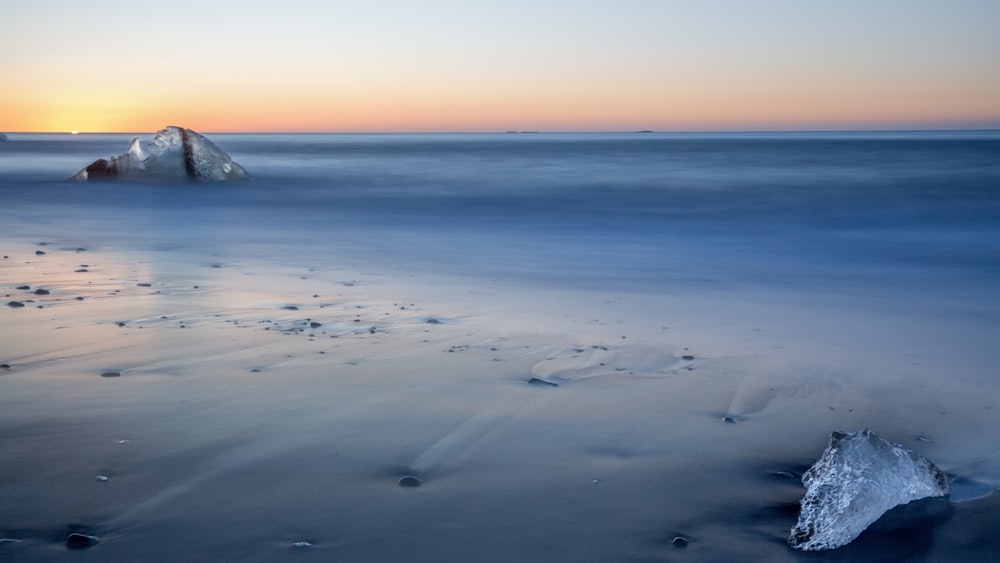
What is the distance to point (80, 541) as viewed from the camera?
256 cm

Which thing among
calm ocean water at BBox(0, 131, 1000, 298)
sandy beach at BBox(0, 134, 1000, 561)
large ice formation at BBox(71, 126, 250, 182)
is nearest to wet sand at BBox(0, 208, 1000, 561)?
sandy beach at BBox(0, 134, 1000, 561)

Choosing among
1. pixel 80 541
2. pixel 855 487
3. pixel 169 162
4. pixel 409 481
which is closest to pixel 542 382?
pixel 409 481

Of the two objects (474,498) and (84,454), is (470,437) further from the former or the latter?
(84,454)

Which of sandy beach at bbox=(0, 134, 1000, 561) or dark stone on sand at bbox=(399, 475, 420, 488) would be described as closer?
sandy beach at bbox=(0, 134, 1000, 561)

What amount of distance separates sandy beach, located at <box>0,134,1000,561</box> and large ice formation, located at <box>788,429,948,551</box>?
0.06 m

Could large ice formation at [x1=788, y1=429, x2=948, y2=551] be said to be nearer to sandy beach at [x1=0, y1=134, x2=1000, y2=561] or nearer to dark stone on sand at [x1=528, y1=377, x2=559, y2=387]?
sandy beach at [x1=0, y1=134, x2=1000, y2=561]

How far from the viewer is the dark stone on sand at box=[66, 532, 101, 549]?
2553 mm

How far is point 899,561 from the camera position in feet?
8.49

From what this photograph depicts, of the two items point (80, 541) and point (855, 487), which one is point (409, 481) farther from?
point (855, 487)

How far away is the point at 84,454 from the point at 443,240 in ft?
28.6

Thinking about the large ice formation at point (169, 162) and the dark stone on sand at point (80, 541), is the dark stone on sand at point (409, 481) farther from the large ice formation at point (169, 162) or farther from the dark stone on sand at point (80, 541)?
the large ice formation at point (169, 162)

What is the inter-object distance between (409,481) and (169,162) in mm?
18158

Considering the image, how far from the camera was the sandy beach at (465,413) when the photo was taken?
106 inches

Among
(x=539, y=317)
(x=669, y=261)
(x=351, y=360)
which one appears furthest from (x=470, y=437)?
(x=669, y=261)
